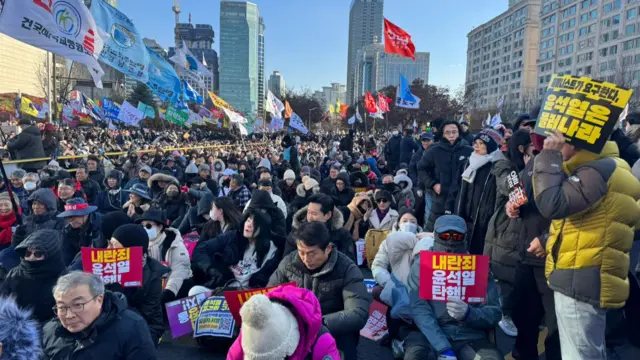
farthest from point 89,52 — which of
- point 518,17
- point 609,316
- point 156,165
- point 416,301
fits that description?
point 518,17

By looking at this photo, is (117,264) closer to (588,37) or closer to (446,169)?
(446,169)

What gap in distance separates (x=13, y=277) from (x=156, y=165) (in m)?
9.54

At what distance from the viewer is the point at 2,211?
5.31 m

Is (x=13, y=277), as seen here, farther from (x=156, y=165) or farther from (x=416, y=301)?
(x=156, y=165)

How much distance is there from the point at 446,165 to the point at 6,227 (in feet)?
17.7

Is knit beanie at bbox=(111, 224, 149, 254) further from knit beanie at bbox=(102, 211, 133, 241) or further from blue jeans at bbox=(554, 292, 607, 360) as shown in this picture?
blue jeans at bbox=(554, 292, 607, 360)

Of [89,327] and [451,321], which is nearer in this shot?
[89,327]

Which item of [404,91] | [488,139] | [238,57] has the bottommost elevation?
[488,139]

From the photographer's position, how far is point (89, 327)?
8.04 feet

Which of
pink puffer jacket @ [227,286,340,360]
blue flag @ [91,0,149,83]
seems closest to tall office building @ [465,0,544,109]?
blue flag @ [91,0,149,83]

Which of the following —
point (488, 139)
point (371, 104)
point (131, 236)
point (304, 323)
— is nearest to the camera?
point (304, 323)

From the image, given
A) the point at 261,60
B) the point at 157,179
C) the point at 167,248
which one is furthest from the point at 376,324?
the point at 261,60

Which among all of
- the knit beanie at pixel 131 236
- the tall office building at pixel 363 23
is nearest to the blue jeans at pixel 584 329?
the knit beanie at pixel 131 236

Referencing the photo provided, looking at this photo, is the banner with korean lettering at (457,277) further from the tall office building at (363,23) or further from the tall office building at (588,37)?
the tall office building at (363,23)
